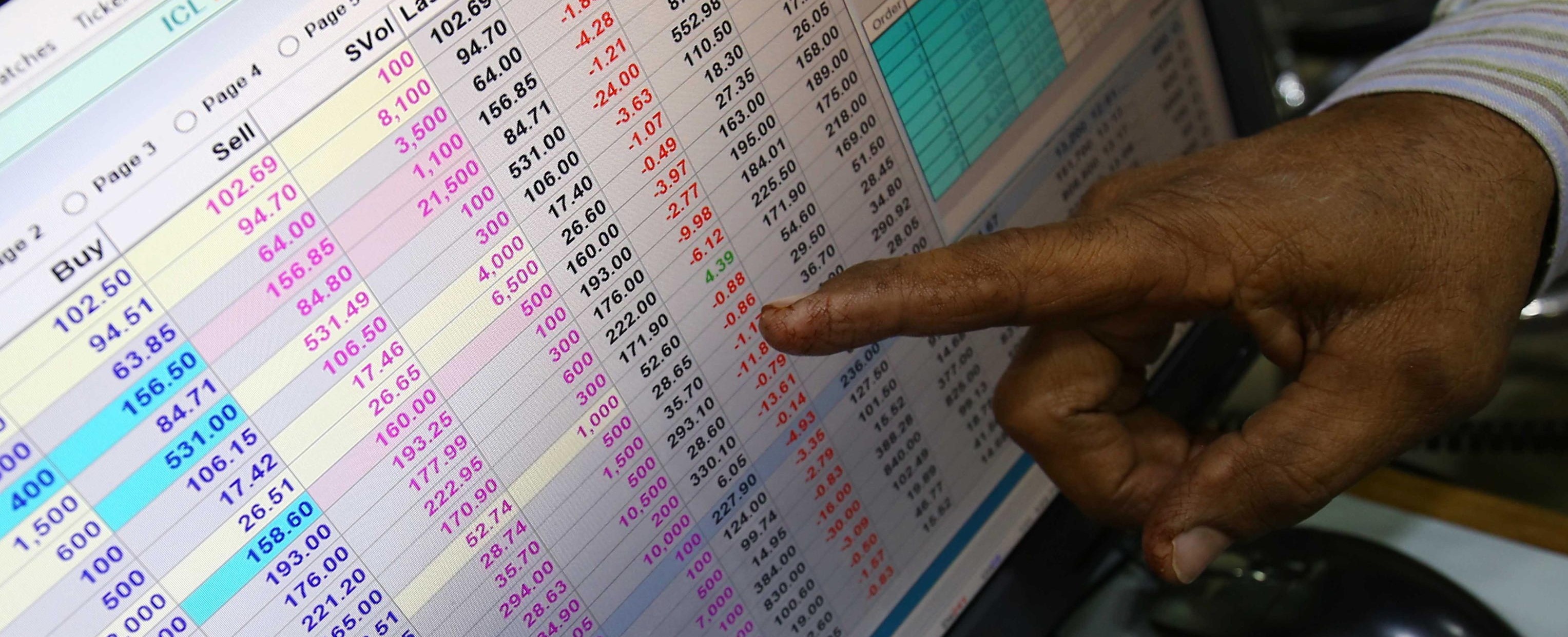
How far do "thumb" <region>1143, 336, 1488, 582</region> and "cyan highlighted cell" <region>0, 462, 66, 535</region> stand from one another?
1.35 ft

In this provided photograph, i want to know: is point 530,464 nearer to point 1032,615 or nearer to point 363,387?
point 363,387

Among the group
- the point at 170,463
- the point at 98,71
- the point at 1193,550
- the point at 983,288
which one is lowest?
the point at 1193,550

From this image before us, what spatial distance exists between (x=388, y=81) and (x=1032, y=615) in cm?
42

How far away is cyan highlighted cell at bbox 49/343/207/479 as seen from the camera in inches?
11.4

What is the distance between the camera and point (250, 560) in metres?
0.32

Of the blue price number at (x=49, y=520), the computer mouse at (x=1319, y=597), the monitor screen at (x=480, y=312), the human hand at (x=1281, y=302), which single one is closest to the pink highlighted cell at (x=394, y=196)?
the monitor screen at (x=480, y=312)

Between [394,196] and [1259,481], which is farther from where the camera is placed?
[1259,481]

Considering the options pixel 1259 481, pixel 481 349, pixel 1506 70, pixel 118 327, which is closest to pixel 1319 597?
pixel 1259 481

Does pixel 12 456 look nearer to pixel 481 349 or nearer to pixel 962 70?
pixel 481 349

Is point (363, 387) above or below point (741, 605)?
above

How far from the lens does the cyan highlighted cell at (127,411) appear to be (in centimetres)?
29

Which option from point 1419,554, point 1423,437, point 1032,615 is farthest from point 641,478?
point 1419,554

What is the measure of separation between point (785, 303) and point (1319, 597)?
38cm

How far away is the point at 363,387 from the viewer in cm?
33
